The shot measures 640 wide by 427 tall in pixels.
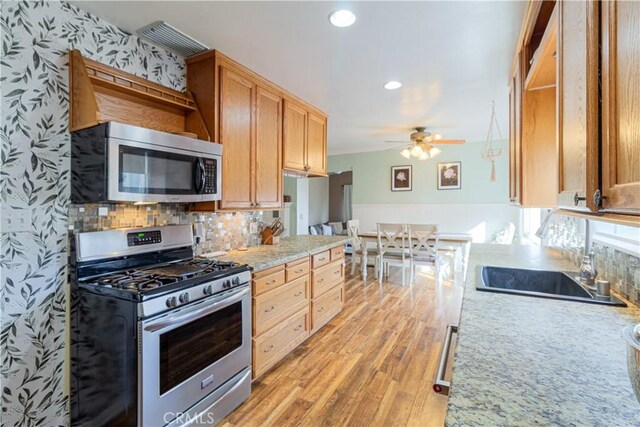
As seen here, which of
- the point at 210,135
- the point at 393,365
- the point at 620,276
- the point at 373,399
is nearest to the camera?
the point at 620,276

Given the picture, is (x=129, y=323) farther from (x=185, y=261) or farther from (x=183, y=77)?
(x=183, y=77)

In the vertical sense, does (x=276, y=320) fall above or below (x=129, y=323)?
below

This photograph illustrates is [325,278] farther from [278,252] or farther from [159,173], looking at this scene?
[159,173]

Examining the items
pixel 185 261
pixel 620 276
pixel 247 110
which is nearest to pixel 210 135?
pixel 247 110

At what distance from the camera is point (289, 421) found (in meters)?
1.80

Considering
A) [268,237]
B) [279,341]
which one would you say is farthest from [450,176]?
[279,341]

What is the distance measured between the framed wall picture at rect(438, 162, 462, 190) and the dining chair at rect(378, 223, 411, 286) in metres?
1.99

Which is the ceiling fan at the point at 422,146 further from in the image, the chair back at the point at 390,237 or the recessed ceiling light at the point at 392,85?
the recessed ceiling light at the point at 392,85

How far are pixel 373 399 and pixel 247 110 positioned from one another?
93.9 inches

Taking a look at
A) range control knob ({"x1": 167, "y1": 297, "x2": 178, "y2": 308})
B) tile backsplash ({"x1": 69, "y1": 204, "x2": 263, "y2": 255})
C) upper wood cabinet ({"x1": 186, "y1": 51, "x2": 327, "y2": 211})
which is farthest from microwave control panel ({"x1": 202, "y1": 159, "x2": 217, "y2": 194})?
range control knob ({"x1": 167, "y1": 297, "x2": 178, "y2": 308})

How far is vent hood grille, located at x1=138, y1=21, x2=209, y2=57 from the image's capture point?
6.27 feet

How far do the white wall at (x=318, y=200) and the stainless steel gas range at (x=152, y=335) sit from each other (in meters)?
6.24

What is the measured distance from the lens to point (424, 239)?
179 inches

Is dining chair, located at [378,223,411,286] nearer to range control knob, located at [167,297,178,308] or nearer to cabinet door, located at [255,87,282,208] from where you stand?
cabinet door, located at [255,87,282,208]
